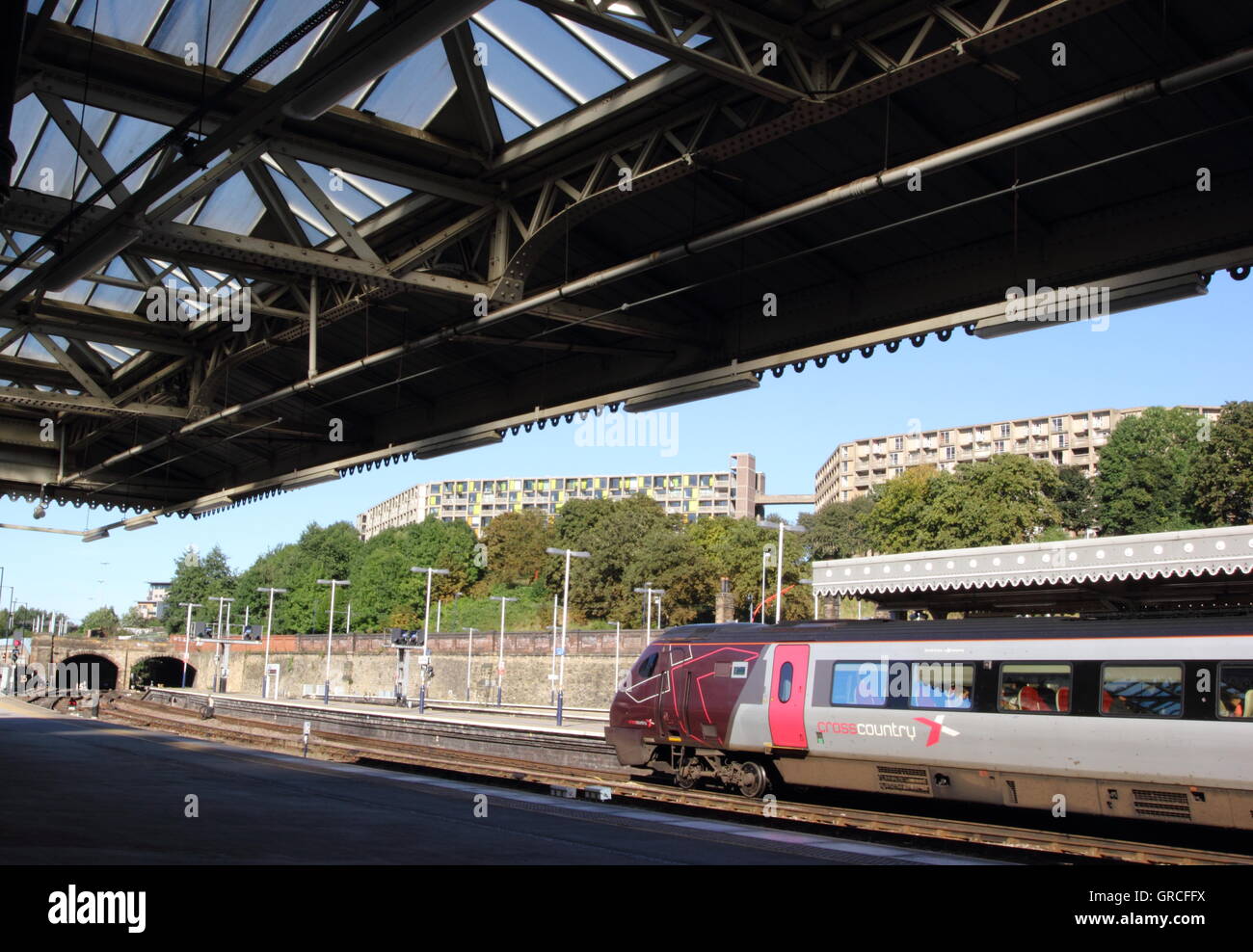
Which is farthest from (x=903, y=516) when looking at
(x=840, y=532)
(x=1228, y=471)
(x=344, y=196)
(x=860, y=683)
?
(x=344, y=196)

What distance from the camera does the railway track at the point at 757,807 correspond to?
13.5 m

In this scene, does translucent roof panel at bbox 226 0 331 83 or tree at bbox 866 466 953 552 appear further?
tree at bbox 866 466 953 552

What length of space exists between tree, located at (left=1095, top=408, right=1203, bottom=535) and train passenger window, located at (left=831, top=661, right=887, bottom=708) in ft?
278

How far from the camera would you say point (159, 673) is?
12194 cm

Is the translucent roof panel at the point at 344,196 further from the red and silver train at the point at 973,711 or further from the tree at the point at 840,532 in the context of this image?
the tree at the point at 840,532

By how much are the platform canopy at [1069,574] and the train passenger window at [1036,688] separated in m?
2.92

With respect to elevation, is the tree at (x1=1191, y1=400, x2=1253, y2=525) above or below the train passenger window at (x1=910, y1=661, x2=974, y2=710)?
above

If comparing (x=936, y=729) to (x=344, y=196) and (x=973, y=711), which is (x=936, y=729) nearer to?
(x=973, y=711)

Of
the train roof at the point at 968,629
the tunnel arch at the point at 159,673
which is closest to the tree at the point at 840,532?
the tunnel arch at the point at 159,673

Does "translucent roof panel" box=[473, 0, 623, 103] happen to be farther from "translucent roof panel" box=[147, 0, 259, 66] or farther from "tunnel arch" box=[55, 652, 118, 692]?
"tunnel arch" box=[55, 652, 118, 692]

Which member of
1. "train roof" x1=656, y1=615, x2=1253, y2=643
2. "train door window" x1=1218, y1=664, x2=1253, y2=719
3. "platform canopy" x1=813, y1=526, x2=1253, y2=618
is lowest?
"train door window" x1=1218, y1=664, x2=1253, y2=719

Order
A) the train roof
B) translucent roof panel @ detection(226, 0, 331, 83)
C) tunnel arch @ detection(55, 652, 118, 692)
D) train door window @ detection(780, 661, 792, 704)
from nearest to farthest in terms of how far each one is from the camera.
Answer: translucent roof panel @ detection(226, 0, 331, 83)
the train roof
train door window @ detection(780, 661, 792, 704)
tunnel arch @ detection(55, 652, 118, 692)

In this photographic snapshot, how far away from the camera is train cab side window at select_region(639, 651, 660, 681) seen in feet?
72.1

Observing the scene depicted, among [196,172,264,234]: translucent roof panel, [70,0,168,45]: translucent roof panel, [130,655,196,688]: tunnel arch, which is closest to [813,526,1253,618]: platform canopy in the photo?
[196,172,264,234]: translucent roof panel
